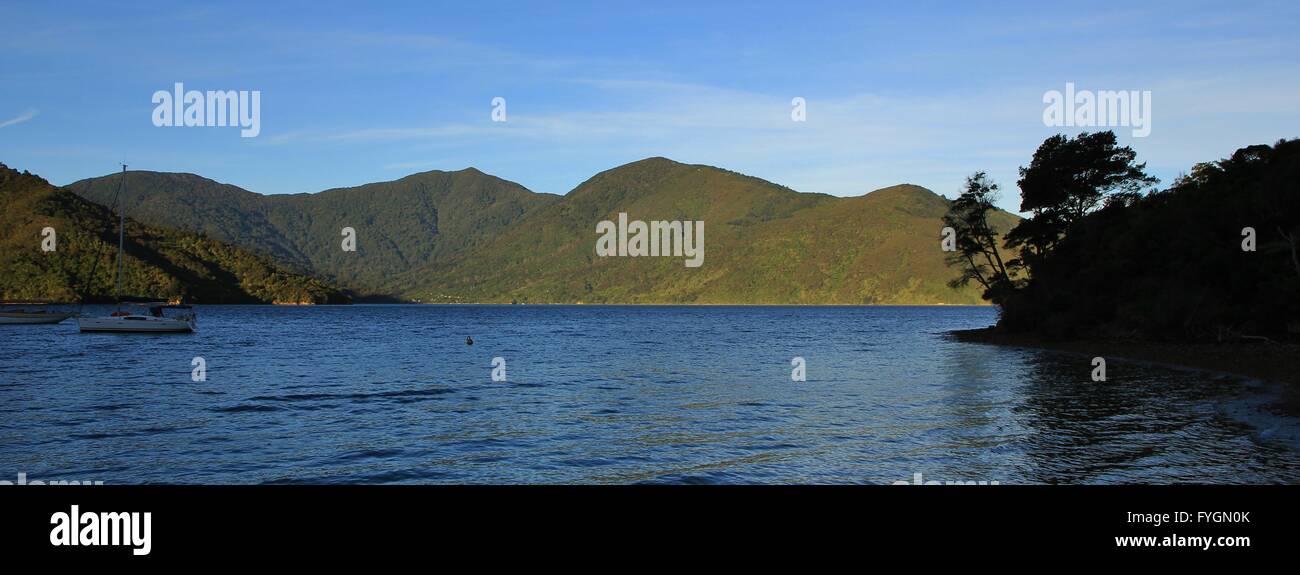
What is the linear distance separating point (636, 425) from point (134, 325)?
274ft

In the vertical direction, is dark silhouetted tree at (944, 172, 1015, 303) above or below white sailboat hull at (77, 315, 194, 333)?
above

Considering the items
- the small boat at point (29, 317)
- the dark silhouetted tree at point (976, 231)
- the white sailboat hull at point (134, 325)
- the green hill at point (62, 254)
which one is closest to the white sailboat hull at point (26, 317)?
the small boat at point (29, 317)

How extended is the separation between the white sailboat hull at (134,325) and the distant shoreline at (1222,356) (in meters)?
86.9

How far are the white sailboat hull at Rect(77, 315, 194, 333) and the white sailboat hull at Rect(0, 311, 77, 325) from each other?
2683 cm

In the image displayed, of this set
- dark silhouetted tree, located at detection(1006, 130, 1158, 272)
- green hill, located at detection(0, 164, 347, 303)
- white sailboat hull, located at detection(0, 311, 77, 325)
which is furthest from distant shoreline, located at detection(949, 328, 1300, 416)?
green hill, located at detection(0, 164, 347, 303)

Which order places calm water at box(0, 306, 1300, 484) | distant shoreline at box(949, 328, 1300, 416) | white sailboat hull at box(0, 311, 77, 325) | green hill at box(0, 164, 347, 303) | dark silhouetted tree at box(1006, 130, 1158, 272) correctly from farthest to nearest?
1. green hill at box(0, 164, 347, 303)
2. white sailboat hull at box(0, 311, 77, 325)
3. dark silhouetted tree at box(1006, 130, 1158, 272)
4. distant shoreline at box(949, 328, 1300, 416)
5. calm water at box(0, 306, 1300, 484)

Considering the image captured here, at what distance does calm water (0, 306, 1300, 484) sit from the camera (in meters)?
17.6

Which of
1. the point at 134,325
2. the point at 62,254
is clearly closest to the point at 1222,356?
the point at 134,325

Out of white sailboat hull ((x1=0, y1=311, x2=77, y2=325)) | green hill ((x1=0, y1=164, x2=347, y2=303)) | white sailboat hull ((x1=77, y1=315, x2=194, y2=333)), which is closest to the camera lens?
white sailboat hull ((x1=77, y1=315, x2=194, y2=333))

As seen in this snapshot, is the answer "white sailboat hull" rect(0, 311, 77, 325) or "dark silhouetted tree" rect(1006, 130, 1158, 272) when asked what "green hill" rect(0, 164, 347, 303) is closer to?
"white sailboat hull" rect(0, 311, 77, 325)

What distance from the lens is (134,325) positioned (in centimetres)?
8706

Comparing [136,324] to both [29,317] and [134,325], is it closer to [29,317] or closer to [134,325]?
[134,325]

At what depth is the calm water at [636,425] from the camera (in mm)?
17594

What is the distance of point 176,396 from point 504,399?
13668mm
